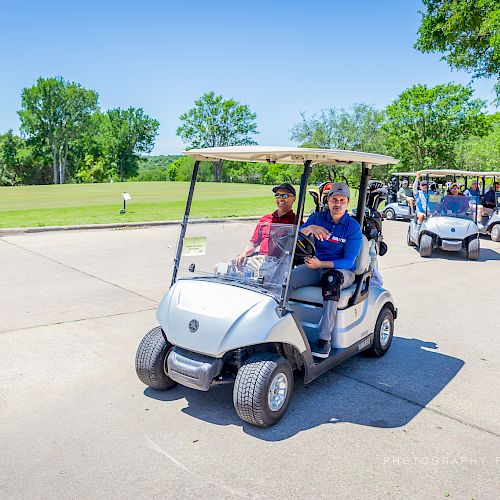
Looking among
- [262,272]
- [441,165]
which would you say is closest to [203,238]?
[262,272]

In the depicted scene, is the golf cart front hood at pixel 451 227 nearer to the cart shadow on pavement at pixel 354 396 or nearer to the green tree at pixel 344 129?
the cart shadow on pavement at pixel 354 396

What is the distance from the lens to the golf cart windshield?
11.8ft

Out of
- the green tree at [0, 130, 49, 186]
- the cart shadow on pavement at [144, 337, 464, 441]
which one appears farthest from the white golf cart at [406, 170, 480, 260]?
the green tree at [0, 130, 49, 186]

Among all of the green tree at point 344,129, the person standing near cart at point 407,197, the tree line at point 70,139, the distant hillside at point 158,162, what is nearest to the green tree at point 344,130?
the green tree at point 344,129

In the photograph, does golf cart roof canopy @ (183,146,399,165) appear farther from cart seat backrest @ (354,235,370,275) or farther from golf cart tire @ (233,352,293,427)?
golf cart tire @ (233,352,293,427)

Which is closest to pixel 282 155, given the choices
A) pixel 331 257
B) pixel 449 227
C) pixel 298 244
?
pixel 298 244

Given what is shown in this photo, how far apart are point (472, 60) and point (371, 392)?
50.1 ft

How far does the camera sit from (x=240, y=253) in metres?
3.88

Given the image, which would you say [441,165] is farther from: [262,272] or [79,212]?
[262,272]

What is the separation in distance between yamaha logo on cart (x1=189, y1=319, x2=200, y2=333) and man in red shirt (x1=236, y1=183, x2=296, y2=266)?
630 millimetres

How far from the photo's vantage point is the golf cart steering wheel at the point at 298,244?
12.0ft

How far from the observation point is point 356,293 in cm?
415

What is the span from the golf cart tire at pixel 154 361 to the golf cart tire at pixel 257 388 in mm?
644

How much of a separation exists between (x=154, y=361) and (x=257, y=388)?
2.82ft
